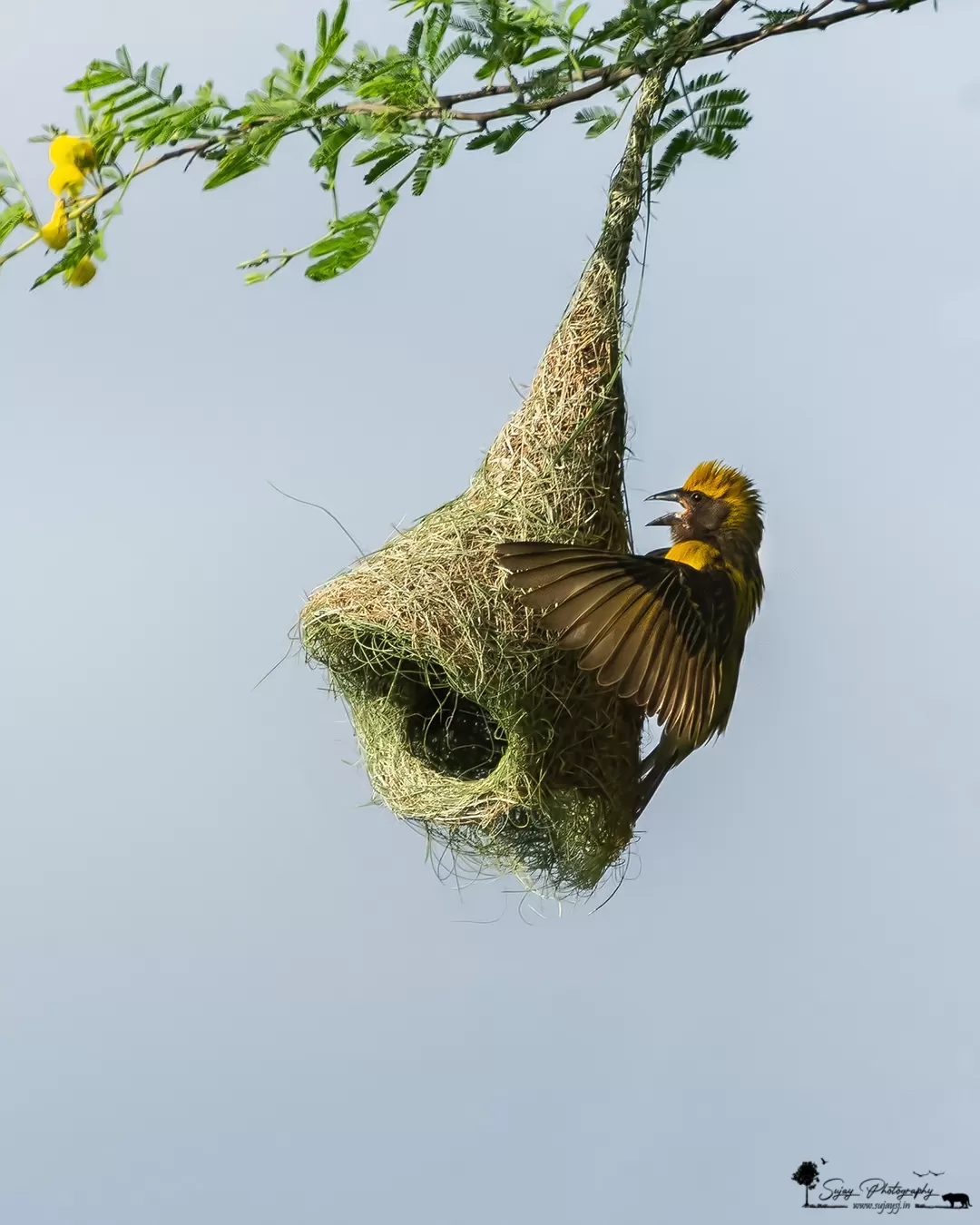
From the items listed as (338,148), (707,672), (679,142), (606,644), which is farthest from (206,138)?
(707,672)

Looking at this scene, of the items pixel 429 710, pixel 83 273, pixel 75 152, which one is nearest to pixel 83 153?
pixel 75 152

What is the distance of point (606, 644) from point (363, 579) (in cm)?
50

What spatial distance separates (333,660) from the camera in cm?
284

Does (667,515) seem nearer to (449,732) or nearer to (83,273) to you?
(449,732)

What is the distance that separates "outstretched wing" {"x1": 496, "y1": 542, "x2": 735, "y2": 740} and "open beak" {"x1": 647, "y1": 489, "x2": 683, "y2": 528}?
9.0 inches

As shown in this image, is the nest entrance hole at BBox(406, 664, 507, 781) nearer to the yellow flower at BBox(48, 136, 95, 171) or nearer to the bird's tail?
the bird's tail

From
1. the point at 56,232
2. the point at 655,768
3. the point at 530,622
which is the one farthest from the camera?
the point at 655,768

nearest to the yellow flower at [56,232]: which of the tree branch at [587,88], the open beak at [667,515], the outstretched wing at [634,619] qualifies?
the tree branch at [587,88]

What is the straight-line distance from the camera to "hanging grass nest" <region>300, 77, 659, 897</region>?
101 inches

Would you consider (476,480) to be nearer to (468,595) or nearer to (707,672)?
(468,595)

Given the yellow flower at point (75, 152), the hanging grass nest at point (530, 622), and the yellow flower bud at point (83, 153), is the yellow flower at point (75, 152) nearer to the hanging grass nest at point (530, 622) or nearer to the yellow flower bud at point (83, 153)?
the yellow flower bud at point (83, 153)

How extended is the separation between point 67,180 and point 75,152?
0.12ft

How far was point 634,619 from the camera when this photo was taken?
7.84 feet

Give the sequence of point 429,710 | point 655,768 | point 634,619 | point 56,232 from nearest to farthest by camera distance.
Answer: point 56,232 → point 634,619 → point 655,768 → point 429,710
